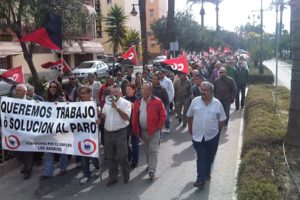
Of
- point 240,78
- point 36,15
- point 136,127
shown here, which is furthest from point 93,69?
point 136,127

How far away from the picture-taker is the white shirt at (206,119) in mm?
6176

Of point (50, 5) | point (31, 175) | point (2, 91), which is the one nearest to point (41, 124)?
point (31, 175)

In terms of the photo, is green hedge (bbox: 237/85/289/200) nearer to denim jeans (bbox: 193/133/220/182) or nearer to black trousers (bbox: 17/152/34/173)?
denim jeans (bbox: 193/133/220/182)

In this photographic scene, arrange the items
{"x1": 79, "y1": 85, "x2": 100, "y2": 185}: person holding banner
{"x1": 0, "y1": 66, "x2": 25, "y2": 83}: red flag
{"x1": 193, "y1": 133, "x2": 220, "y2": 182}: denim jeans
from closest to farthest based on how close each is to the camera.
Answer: {"x1": 193, "y1": 133, "x2": 220, "y2": 182}: denim jeans
{"x1": 79, "y1": 85, "x2": 100, "y2": 185}: person holding banner
{"x1": 0, "y1": 66, "x2": 25, "y2": 83}: red flag

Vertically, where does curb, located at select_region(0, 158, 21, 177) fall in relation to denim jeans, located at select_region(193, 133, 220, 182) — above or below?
below

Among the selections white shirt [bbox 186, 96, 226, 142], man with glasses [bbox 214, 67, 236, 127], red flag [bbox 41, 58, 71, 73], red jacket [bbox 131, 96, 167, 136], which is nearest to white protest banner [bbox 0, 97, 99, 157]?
red jacket [bbox 131, 96, 167, 136]

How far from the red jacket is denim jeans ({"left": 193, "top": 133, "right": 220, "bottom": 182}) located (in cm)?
78

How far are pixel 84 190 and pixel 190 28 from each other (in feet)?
116

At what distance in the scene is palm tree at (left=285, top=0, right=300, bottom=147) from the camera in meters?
7.82

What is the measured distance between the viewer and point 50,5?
13.2 meters

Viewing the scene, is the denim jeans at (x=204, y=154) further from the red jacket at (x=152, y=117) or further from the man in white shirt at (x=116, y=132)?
the man in white shirt at (x=116, y=132)

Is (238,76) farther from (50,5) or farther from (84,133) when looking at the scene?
(84,133)

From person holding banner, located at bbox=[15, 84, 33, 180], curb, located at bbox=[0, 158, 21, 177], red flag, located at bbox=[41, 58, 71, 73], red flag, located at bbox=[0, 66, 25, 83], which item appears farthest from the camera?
red flag, located at bbox=[41, 58, 71, 73]

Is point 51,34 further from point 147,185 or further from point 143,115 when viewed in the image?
point 147,185
